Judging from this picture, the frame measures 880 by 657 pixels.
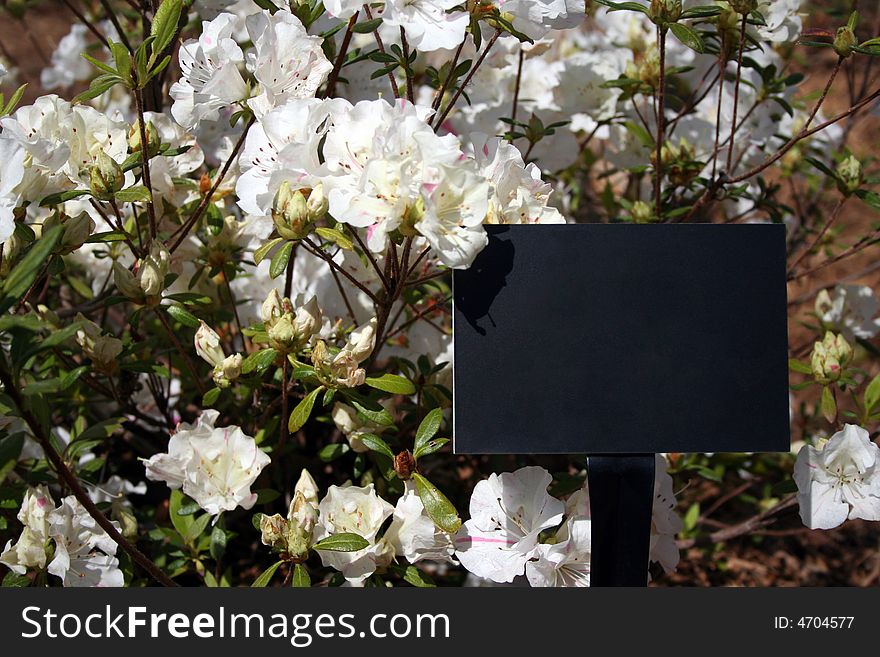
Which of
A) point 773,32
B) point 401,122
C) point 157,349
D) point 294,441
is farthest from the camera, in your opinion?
point 157,349

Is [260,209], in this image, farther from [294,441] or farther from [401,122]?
[294,441]

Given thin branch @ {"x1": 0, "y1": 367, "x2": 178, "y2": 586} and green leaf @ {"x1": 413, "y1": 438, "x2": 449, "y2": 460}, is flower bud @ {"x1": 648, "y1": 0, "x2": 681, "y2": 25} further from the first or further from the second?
thin branch @ {"x1": 0, "y1": 367, "x2": 178, "y2": 586}

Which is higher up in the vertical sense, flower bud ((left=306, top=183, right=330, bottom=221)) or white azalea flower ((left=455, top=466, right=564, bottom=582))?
flower bud ((left=306, top=183, right=330, bottom=221))

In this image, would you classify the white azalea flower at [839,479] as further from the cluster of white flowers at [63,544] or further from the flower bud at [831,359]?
the cluster of white flowers at [63,544]

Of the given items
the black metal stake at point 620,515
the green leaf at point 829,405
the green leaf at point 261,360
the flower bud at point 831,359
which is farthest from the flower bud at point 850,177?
the green leaf at point 261,360

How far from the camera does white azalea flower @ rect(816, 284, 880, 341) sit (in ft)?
7.80

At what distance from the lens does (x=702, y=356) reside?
1420 millimetres

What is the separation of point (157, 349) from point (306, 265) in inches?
22.4

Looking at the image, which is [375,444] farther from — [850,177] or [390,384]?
[850,177]

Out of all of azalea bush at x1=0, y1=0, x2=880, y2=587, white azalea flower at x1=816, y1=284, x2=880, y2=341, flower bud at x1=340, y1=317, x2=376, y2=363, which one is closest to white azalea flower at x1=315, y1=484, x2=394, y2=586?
azalea bush at x1=0, y1=0, x2=880, y2=587

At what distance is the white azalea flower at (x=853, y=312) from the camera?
93.7 inches

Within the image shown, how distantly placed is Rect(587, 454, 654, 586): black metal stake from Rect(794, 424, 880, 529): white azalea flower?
1.16 feet

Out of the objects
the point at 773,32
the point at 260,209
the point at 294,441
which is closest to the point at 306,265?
the point at 294,441

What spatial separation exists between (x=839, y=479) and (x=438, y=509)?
0.76 metres
